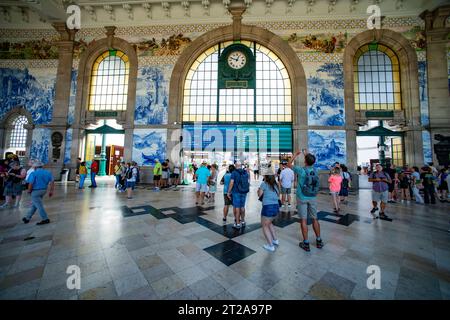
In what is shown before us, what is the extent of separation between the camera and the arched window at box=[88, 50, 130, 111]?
1389cm

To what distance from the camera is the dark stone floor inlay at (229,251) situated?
285 centimetres

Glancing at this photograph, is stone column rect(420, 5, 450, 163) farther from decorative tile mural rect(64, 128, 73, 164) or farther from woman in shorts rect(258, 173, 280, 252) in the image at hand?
decorative tile mural rect(64, 128, 73, 164)

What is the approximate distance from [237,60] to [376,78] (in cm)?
1090

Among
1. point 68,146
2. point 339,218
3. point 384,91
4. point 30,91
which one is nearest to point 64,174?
point 68,146

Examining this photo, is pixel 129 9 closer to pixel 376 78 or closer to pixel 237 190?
pixel 237 190

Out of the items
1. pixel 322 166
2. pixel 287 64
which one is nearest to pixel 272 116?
pixel 287 64

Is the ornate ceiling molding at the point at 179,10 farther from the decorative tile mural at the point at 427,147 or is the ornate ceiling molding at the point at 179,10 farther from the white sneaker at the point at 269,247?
the white sneaker at the point at 269,247

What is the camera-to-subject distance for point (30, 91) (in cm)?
1374

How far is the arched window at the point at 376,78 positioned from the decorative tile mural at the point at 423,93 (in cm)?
108

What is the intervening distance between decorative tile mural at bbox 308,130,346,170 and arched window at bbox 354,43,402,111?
10.1 feet

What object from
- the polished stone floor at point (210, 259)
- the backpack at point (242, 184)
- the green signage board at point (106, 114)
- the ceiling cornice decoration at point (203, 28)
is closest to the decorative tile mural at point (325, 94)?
the ceiling cornice decoration at point (203, 28)

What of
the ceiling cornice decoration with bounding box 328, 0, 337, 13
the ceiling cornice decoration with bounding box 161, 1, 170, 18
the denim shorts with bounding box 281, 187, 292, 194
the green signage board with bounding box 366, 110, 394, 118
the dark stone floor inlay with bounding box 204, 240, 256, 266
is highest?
the ceiling cornice decoration with bounding box 161, 1, 170, 18

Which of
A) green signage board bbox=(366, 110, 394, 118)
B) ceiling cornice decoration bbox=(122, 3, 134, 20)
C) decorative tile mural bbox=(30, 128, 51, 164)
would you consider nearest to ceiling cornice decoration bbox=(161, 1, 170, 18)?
ceiling cornice decoration bbox=(122, 3, 134, 20)
